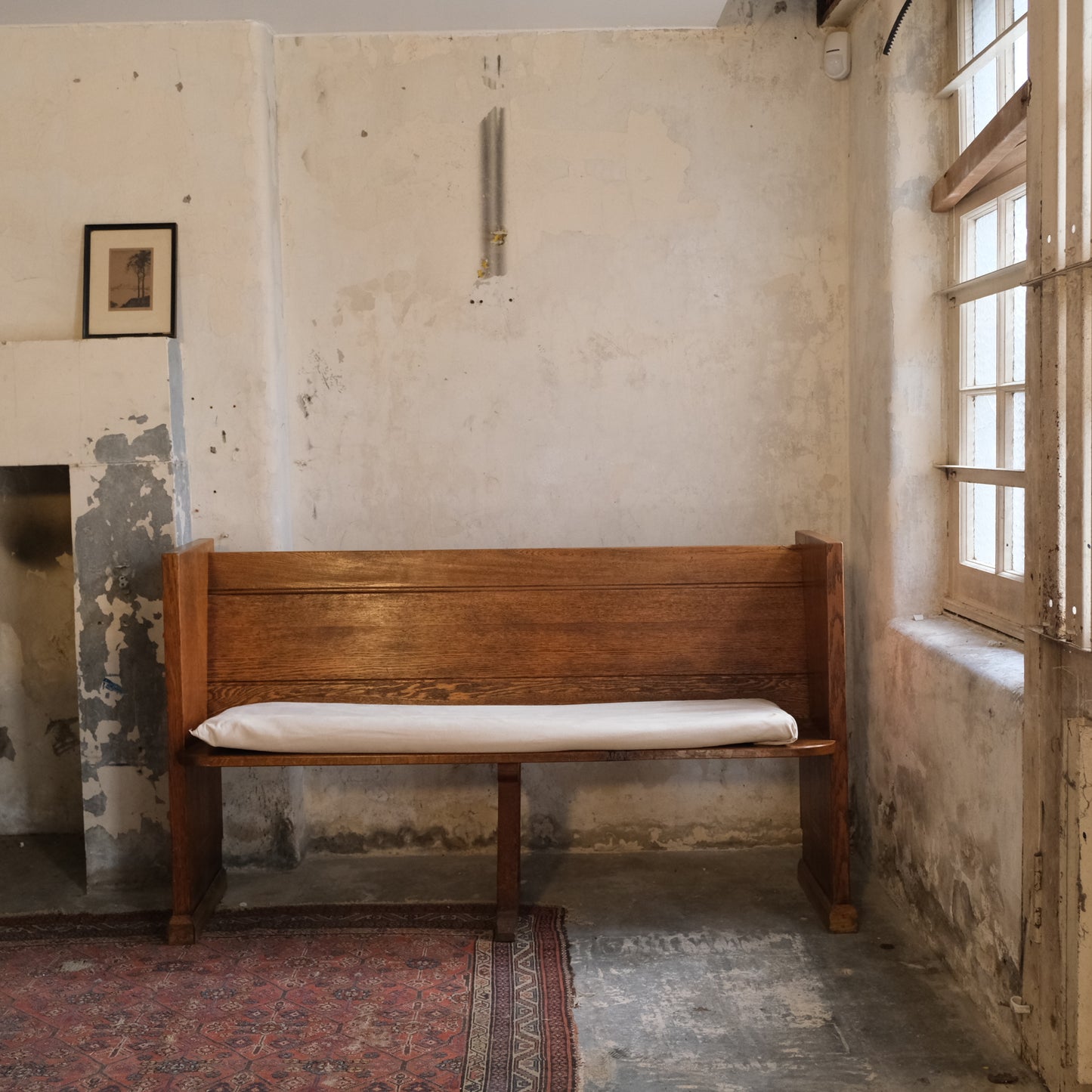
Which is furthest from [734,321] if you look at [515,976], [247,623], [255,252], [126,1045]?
[126,1045]

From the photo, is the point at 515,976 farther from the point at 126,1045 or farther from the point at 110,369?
the point at 110,369

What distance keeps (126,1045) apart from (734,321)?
2.91m

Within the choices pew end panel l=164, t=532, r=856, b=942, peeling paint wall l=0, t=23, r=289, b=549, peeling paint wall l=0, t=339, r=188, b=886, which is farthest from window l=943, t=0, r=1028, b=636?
peeling paint wall l=0, t=339, r=188, b=886

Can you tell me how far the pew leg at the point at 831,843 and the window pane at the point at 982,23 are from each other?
209 cm

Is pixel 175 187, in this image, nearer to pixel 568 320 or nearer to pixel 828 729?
pixel 568 320

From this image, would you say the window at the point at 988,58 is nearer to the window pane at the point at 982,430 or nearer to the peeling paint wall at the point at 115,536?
the window pane at the point at 982,430

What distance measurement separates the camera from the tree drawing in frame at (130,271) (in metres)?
3.66

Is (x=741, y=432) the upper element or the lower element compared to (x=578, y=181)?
lower

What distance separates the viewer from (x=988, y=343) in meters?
3.16

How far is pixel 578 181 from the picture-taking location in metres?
3.81

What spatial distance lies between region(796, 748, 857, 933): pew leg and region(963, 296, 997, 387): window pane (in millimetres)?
1179

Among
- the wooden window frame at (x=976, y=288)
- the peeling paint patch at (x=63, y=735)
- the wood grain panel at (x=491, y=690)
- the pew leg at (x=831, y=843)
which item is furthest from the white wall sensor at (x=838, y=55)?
the peeling paint patch at (x=63, y=735)

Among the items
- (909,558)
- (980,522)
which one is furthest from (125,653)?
(980,522)

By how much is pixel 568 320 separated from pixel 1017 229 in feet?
5.00
